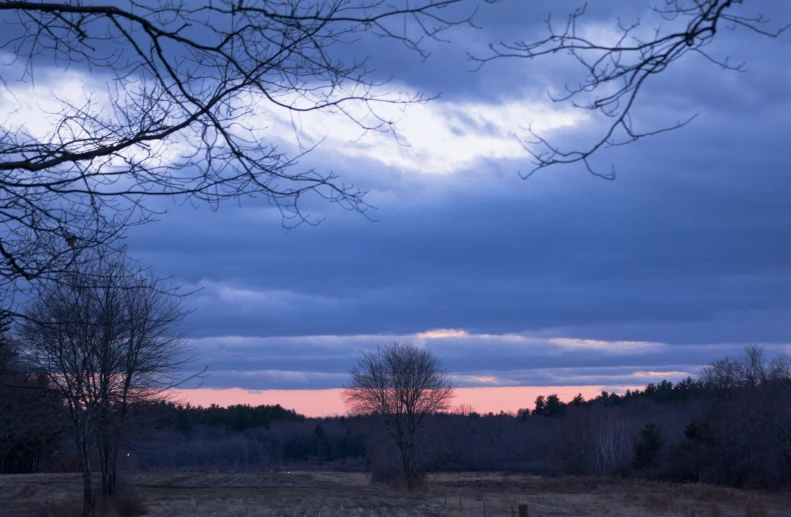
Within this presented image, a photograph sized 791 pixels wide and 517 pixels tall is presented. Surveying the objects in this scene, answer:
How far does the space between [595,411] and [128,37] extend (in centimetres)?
10661

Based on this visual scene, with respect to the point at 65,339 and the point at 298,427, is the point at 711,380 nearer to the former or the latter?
the point at 65,339

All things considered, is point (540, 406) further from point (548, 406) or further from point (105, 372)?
point (105, 372)

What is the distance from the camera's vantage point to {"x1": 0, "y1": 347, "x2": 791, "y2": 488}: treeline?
1821 inches

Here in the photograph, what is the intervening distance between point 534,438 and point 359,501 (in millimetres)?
79249

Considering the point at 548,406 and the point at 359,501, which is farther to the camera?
the point at 548,406

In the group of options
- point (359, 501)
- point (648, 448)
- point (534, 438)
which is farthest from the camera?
point (534, 438)

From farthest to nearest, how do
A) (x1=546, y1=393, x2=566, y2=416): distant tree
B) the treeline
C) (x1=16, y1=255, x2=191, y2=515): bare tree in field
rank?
(x1=546, y1=393, x2=566, y2=416): distant tree → the treeline → (x1=16, y1=255, x2=191, y2=515): bare tree in field

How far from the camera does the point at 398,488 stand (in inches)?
2392

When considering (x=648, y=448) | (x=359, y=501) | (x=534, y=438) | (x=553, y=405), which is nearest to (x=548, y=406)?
(x=553, y=405)

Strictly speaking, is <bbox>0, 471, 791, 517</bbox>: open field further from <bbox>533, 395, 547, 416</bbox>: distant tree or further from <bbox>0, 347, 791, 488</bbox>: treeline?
<bbox>533, 395, 547, 416</bbox>: distant tree

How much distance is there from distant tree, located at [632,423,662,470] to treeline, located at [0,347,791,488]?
0.10 metres

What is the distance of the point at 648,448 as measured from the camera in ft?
251

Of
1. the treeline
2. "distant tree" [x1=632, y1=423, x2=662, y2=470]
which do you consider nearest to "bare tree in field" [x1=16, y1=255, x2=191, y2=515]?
the treeline

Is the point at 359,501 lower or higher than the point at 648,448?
lower
